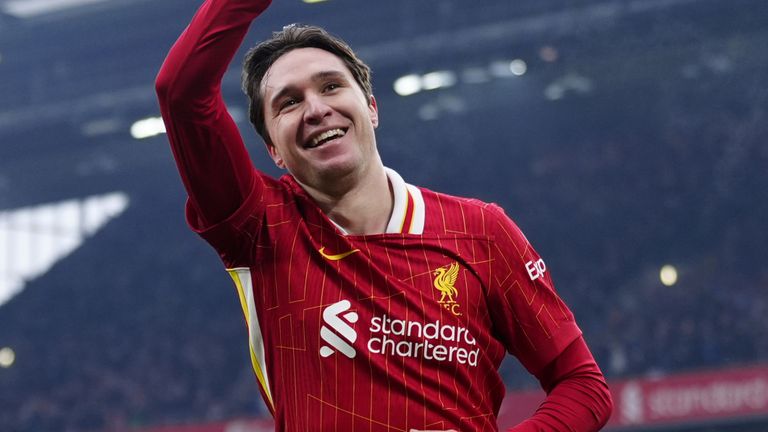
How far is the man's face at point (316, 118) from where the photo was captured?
1.90 meters

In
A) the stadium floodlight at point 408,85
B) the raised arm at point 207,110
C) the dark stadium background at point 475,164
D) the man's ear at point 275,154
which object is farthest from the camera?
the stadium floodlight at point 408,85

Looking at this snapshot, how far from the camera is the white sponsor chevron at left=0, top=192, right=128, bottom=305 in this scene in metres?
23.8

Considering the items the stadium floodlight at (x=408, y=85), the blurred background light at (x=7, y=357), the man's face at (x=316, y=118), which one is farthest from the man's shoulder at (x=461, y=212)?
the blurred background light at (x=7, y=357)

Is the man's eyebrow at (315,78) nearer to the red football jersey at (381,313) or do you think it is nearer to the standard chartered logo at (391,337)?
the red football jersey at (381,313)

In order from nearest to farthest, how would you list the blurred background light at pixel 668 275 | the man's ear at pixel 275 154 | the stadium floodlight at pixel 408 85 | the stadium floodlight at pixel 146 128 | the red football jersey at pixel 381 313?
the red football jersey at pixel 381 313 < the man's ear at pixel 275 154 < the blurred background light at pixel 668 275 < the stadium floodlight at pixel 408 85 < the stadium floodlight at pixel 146 128

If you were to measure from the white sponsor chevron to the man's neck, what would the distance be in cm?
2236

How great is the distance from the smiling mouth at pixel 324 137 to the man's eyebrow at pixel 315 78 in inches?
4.1

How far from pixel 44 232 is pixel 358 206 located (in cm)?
2437

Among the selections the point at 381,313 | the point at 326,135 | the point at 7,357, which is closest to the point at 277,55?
the point at 326,135

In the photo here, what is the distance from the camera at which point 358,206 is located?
1.99m

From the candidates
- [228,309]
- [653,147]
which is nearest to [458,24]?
[653,147]

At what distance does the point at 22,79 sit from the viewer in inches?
847

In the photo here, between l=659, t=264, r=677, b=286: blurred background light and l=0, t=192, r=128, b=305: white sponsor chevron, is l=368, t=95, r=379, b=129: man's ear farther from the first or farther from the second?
l=0, t=192, r=128, b=305: white sponsor chevron

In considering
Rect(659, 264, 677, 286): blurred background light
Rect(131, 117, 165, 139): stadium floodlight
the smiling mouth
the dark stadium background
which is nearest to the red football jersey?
the smiling mouth
